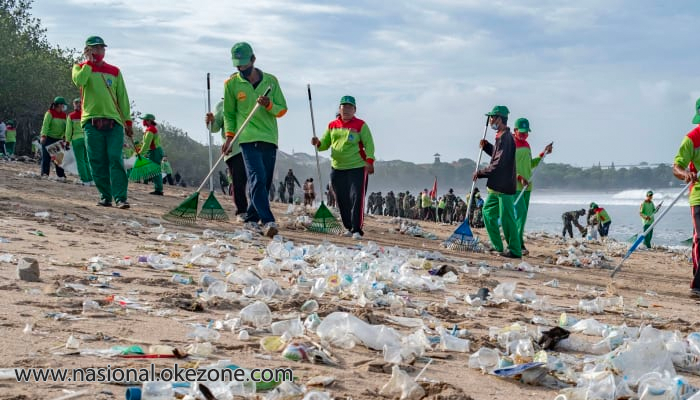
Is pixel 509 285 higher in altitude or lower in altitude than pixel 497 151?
lower

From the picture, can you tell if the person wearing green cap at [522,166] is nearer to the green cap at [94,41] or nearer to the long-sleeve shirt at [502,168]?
the long-sleeve shirt at [502,168]

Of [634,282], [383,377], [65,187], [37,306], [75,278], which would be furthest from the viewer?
[65,187]

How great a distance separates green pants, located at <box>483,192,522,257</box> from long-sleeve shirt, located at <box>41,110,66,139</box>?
964 centimetres

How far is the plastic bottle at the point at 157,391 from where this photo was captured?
2463 mm

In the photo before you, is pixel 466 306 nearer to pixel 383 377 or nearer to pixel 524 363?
pixel 524 363

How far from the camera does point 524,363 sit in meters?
3.27

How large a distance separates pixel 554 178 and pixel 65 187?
14357 centimetres

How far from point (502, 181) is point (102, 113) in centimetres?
461

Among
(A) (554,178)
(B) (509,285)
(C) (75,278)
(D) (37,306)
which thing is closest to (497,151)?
(B) (509,285)

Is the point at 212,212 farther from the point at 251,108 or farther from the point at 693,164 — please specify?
the point at 693,164

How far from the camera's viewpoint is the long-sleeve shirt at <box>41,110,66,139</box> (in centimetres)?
1581

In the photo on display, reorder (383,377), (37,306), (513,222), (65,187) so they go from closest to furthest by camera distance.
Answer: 1. (383,377)
2. (37,306)
3. (513,222)
4. (65,187)

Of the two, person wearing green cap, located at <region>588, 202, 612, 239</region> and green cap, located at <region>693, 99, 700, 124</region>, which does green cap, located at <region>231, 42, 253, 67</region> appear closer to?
green cap, located at <region>693, 99, 700, 124</region>

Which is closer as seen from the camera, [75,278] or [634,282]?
[75,278]
